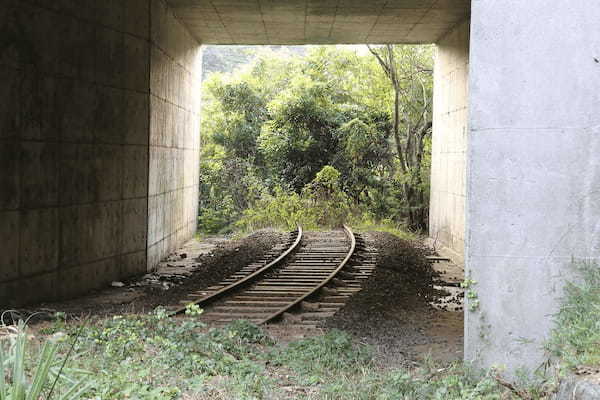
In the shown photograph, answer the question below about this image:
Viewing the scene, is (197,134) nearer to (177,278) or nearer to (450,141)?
Result: (450,141)

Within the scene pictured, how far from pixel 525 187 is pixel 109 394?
3.55 metres

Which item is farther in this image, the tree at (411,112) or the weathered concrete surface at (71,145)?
the tree at (411,112)

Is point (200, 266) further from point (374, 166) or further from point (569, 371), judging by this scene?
point (374, 166)

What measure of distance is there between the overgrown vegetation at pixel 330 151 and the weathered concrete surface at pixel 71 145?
9.76 m

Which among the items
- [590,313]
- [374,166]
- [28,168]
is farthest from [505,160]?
[374,166]

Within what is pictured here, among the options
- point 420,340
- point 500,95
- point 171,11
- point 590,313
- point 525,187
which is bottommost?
point 420,340

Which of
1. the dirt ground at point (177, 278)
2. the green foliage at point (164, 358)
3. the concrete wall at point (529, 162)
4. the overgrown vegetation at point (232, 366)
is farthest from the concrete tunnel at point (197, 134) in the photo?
the green foliage at point (164, 358)

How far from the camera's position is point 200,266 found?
552 inches

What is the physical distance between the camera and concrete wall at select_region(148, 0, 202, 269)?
14.0 meters

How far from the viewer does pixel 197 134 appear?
20.5 metres

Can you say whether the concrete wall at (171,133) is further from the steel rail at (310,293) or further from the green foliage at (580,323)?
the green foliage at (580,323)

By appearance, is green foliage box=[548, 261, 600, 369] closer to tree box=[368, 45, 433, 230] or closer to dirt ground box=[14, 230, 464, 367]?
dirt ground box=[14, 230, 464, 367]

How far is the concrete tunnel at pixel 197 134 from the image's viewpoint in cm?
536

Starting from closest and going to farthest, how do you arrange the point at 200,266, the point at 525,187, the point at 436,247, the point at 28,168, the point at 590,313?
the point at 590,313 < the point at 525,187 < the point at 28,168 < the point at 200,266 < the point at 436,247
